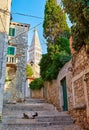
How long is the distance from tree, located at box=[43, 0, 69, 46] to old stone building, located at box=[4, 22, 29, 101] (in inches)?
103

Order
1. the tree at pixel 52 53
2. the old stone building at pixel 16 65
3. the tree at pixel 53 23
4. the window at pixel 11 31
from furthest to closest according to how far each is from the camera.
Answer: the window at pixel 11 31
the old stone building at pixel 16 65
the tree at pixel 53 23
the tree at pixel 52 53

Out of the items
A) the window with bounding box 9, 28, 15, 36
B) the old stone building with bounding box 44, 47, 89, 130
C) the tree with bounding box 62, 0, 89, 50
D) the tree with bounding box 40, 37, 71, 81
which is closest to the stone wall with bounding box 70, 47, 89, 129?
the old stone building with bounding box 44, 47, 89, 130

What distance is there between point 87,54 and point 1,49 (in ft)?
23.6

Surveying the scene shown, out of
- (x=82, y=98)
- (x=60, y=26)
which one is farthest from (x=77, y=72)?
(x=60, y=26)

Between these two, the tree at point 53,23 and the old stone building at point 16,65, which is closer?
the tree at point 53,23

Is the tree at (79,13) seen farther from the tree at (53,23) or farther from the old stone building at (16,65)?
the old stone building at (16,65)

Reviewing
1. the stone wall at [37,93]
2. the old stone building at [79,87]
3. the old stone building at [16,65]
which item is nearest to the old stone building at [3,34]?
the old stone building at [79,87]

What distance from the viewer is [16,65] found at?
20.3m

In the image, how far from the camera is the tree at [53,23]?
61.8 feet

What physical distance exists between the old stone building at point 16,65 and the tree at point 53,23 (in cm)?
262

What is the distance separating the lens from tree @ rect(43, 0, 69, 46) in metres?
18.8

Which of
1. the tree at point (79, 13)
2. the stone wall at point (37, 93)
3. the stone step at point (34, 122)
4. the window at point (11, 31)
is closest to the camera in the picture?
the tree at point (79, 13)

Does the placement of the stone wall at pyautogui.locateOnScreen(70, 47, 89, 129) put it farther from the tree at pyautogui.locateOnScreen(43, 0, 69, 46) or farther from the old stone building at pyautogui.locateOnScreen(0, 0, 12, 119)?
the tree at pyautogui.locateOnScreen(43, 0, 69, 46)

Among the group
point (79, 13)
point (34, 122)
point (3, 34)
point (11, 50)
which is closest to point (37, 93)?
point (11, 50)
